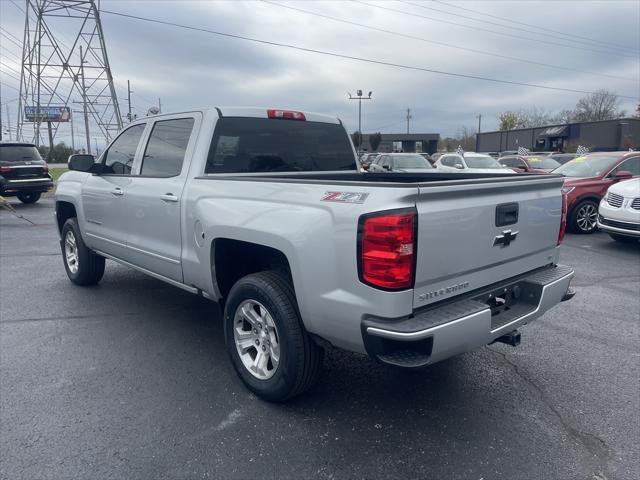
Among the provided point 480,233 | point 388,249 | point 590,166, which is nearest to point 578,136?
point 590,166

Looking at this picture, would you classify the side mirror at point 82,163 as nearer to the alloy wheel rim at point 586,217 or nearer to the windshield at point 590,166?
the alloy wheel rim at point 586,217

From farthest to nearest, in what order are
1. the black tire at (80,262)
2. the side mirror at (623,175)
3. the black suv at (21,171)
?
the black suv at (21,171), the side mirror at (623,175), the black tire at (80,262)

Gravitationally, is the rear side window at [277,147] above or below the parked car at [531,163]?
above

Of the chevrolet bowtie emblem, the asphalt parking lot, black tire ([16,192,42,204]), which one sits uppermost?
the chevrolet bowtie emblem

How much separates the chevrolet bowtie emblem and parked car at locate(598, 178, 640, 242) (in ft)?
21.7

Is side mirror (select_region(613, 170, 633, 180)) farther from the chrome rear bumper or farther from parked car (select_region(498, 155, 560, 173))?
the chrome rear bumper

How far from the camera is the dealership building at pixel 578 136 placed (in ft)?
158

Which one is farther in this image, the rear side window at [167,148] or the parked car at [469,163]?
the parked car at [469,163]

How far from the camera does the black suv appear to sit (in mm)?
14906

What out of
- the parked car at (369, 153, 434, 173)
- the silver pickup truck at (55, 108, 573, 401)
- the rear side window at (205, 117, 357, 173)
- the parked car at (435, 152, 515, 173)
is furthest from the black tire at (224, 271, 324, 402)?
the parked car at (369, 153, 434, 173)

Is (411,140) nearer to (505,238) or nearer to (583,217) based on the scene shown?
(583,217)

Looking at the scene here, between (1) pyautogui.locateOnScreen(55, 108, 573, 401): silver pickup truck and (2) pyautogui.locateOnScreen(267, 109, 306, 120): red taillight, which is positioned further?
(2) pyautogui.locateOnScreen(267, 109, 306, 120): red taillight

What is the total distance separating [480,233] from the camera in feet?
9.80

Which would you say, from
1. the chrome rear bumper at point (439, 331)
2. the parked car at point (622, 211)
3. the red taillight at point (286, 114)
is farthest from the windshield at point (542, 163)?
the chrome rear bumper at point (439, 331)
